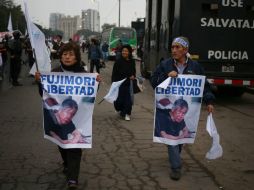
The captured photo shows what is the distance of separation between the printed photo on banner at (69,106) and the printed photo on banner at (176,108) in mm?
914

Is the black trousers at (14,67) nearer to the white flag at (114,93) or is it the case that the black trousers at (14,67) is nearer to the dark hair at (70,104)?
the white flag at (114,93)

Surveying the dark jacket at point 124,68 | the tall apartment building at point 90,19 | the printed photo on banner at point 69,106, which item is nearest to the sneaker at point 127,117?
the dark jacket at point 124,68

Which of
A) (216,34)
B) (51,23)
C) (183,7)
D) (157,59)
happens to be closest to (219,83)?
(216,34)

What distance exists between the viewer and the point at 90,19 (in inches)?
4092

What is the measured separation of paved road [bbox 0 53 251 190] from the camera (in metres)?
5.37

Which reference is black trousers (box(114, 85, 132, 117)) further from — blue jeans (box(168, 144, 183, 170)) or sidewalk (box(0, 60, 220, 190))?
blue jeans (box(168, 144, 183, 170))

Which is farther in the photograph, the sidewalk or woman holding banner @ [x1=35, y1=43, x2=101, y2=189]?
the sidewalk

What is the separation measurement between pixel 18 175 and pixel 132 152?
1.81 metres

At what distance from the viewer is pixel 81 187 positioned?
17.1 feet

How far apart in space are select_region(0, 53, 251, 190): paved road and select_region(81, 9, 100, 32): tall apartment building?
89.1 meters

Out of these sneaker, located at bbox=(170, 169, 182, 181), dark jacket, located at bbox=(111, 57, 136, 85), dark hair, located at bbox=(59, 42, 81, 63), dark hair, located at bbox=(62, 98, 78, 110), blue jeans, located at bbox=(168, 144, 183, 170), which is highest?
dark hair, located at bbox=(59, 42, 81, 63)

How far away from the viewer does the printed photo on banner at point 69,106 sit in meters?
5.20

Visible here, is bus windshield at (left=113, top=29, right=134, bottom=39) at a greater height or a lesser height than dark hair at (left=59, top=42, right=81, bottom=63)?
lesser

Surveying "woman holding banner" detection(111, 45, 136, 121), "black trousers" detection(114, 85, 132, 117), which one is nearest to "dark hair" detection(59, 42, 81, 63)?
"woman holding banner" detection(111, 45, 136, 121)
